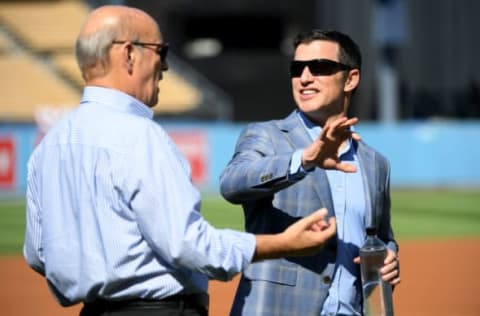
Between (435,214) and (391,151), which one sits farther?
(391,151)

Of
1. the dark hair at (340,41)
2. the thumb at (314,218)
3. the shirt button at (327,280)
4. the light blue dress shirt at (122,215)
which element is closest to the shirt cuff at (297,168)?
the thumb at (314,218)

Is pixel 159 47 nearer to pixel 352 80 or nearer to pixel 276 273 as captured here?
pixel 276 273

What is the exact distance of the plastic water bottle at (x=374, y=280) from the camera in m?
3.97

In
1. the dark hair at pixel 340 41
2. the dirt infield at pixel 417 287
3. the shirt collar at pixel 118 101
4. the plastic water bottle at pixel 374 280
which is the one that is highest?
the dark hair at pixel 340 41

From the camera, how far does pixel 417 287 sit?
39.8 ft

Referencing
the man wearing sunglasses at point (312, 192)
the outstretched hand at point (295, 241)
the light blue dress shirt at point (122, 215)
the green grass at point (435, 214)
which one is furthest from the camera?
the green grass at point (435, 214)

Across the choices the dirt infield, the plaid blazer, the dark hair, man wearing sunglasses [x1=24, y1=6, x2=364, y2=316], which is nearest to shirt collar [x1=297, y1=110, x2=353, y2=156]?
the plaid blazer

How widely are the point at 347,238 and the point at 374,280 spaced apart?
20cm

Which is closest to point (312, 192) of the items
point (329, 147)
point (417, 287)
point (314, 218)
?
point (329, 147)

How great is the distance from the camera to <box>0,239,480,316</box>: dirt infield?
35.0ft

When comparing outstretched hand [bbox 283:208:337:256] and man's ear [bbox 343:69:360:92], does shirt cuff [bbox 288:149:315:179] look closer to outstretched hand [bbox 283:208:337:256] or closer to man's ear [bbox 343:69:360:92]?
outstretched hand [bbox 283:208:337:256]

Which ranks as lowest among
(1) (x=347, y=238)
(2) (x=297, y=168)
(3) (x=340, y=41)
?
(1) (x=347, y=238)

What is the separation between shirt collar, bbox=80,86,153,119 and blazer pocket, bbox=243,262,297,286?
89cm

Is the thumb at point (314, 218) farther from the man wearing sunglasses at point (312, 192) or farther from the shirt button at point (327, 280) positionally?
the shirt button at point (327, 280)
